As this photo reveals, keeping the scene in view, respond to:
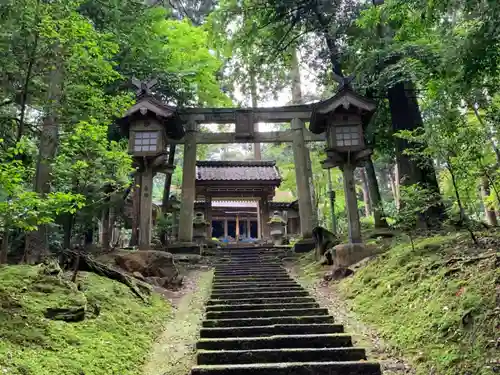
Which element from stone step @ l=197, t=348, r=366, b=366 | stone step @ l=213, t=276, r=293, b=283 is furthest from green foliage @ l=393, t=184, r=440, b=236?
stone step @ l=197, t=348, r=366, b=366

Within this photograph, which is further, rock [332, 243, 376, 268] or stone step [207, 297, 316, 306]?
rock [332, 243, 376, 268]

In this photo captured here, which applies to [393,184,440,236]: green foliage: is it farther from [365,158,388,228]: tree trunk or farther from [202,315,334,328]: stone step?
[365,158,388,228]: tree trunk

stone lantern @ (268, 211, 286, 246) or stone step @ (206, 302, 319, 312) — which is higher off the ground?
stone lantern @ (268, 211, 286, 246)

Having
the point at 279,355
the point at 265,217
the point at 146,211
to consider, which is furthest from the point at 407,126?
the point at 265,217

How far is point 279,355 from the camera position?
5.55 m

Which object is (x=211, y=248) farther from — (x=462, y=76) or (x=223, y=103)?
(x=462, y=76)

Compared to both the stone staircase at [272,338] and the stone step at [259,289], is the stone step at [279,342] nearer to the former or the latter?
the stone staircase at [272,338]

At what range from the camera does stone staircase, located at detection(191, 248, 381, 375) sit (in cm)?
507

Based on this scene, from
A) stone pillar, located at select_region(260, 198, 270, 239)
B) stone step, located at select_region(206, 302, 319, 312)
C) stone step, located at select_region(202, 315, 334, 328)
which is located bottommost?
stone step, located at select_region(202, 315, 334, 328)

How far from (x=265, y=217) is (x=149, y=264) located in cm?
1144

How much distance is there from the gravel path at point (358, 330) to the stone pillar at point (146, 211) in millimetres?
4437

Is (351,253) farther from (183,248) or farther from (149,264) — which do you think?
(183,248)

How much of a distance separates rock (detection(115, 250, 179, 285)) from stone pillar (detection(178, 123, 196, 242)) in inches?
123

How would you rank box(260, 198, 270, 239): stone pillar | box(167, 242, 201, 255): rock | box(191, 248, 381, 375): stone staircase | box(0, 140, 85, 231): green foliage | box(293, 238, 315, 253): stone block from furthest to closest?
box(260, 198, 270, 239): stone pillar
box(293, 238, 315, 253): stone block
box(167, 242, 201, 255): rock
box(191, 248, 381, 375): stone staircase
box(0, 140, 85, 231): green foliage
